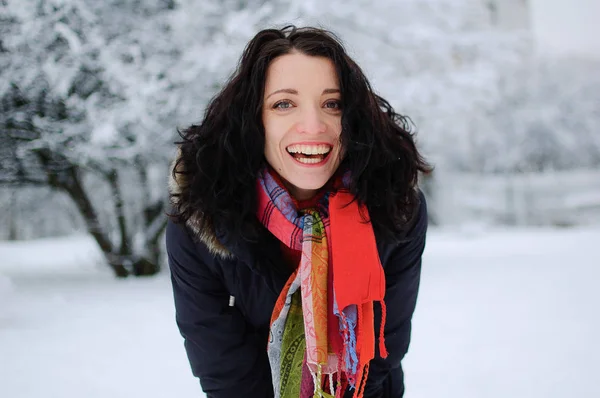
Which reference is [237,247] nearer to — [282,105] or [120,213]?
[282,105]

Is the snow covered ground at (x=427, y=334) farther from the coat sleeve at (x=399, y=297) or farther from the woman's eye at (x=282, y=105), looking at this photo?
the woman's eye at (x=282, y=105)

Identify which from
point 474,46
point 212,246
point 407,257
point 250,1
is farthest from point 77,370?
point 474,46

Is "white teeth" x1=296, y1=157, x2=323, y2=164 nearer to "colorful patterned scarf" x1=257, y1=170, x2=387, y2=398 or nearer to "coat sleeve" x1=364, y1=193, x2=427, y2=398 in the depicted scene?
"colorful patterned scarf" x1=257, y1=170, x2=387, y2=398

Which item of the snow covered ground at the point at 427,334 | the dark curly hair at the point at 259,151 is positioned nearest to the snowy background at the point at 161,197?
the snow covered ground at the point at 427,334

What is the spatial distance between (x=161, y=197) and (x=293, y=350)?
4.86 m

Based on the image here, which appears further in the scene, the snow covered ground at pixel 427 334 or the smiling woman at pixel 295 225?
the snow covered ground at pixel 427 334

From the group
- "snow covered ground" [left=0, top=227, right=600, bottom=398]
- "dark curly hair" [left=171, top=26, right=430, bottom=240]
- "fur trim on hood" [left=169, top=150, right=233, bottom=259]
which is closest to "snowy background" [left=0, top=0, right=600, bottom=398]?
"snow covered ground" [left=0, top=227, right=600, bottom=398]

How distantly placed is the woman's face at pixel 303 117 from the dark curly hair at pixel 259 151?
0.03 m

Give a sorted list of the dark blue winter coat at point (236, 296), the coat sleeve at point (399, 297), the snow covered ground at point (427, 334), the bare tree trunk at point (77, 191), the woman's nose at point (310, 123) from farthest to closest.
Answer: the bare tree trunk at point (77, 191) → the snow covered ground at point (427, 334) → the coat sleeve at point (399, 297) → the dark blue winter coat at point (236, 296) → the woman's nose at point (310, 123)

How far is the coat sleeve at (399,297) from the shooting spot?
5.52ft

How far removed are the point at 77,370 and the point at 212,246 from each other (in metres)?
1.98

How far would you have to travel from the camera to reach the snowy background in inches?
119

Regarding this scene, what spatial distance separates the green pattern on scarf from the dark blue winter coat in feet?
0.26

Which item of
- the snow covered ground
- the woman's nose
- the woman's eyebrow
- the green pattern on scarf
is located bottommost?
the snow covered ground
